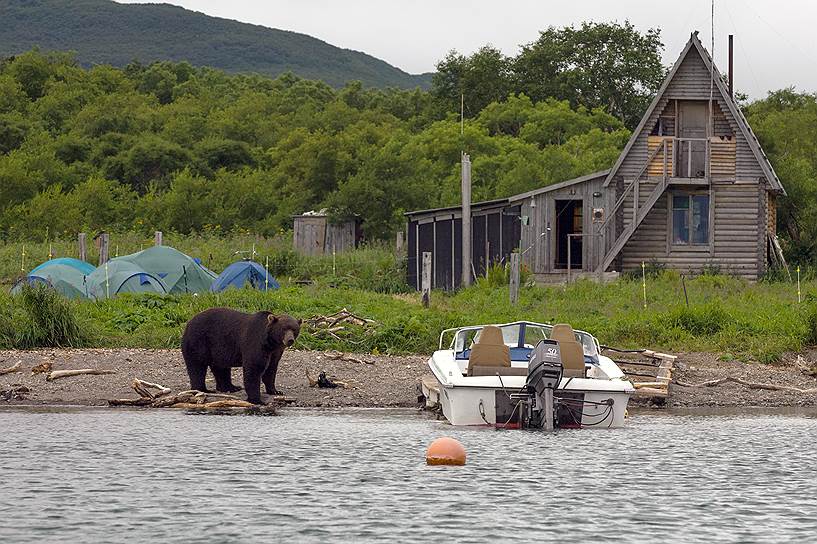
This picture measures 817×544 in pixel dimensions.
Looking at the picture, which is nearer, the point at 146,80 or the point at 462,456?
the point at 462,456

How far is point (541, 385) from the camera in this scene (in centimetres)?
2145

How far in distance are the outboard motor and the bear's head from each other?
4.81 meters

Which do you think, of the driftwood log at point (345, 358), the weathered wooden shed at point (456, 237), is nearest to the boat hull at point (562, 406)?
the driftwood log at point (345, 358)

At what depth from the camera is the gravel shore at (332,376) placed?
26.7m

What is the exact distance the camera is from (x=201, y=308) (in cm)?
3378

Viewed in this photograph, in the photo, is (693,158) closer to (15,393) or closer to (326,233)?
(326,233)

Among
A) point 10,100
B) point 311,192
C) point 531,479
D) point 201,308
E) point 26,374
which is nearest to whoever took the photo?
point 531,479

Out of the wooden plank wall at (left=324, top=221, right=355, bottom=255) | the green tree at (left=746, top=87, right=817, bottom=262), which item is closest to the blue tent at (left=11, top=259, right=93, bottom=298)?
the wooden plank wall at (left=324, top=221, right=355, bottom=255)

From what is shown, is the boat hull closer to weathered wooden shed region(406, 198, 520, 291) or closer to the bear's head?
the bear's head

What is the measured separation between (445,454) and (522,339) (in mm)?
5715

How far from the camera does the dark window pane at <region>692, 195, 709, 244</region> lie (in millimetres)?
47500

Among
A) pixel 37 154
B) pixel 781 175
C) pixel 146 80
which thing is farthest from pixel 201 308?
pixel 146 80

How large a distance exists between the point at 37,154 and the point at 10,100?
15.0 metres

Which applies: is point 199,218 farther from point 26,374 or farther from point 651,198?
point 26,374
